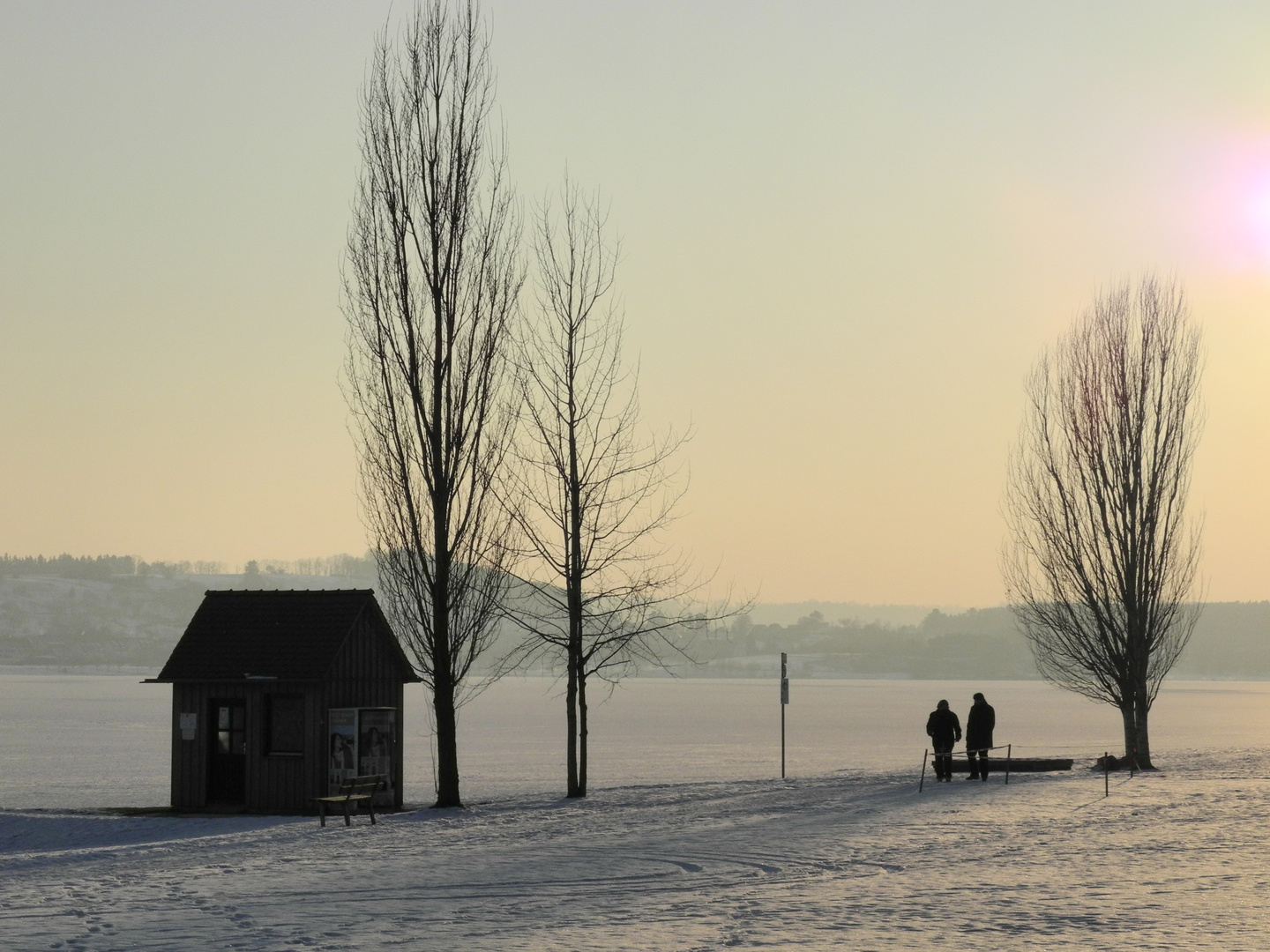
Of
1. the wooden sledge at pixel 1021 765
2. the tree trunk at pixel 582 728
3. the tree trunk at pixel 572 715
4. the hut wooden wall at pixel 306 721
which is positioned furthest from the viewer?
the wooden sledge at pixel 1021 765

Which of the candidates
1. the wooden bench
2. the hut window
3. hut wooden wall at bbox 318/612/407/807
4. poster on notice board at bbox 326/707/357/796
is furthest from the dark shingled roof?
the wooden bench

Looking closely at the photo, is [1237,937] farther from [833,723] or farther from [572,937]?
[833,723]

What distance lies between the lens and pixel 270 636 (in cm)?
2720

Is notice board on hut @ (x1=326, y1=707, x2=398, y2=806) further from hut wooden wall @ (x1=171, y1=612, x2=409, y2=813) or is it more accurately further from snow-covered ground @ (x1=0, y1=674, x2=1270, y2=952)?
snow-covered ground @ (x1=0, y1=674, x2=1270, y2=952)

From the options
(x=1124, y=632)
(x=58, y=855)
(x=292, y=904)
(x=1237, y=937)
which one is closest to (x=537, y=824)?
(x=58, y=855)

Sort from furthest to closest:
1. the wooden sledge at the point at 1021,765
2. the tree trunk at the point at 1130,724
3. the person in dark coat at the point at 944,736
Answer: the tree trunk at the point at 1130,724 < the wooden sledge at the point at 1021,765 < the person in dark coat at the point at 944,736

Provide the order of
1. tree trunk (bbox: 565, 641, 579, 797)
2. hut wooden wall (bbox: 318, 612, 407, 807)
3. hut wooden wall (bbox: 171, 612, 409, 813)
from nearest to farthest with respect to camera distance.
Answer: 1. hut wooden wall (bbox: 171, 612, 409, 813)
2. hut wooden wall (bbox: 318, 612, 407, 807)
3. tree trunk (bbox: 565, 641, 579, 797)

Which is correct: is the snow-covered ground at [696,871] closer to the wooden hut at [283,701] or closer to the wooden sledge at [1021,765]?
the wooden sledge at [1021,765]

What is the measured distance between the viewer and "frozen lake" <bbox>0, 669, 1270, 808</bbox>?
5038 centimetres

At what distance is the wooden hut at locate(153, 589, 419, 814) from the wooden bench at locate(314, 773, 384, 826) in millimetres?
1107

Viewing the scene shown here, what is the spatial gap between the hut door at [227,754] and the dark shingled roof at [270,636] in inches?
28.5

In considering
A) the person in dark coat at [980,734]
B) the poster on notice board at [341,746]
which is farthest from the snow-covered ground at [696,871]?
the poster on notice board at [341,746]

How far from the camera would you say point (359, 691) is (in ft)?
88.9

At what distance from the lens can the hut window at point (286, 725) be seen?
2659cm
